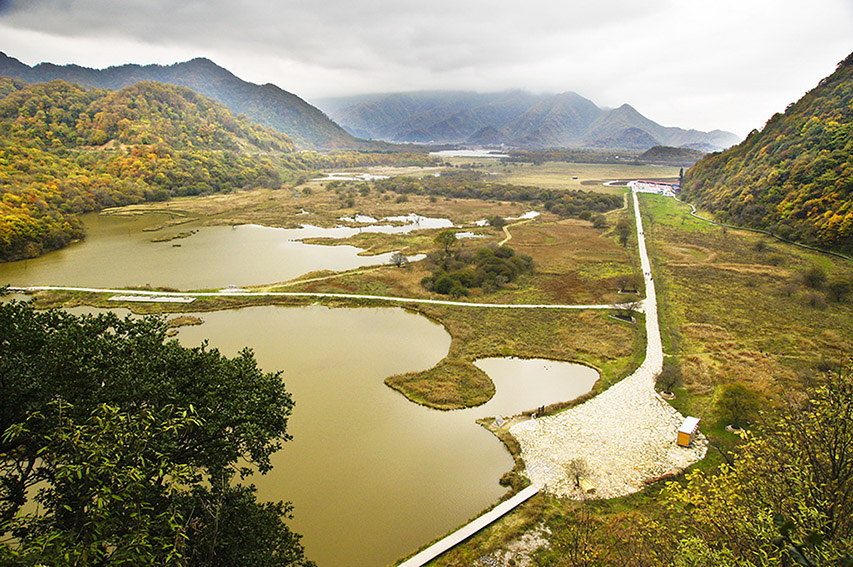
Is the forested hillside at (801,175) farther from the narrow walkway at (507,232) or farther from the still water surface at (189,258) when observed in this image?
the still water surface at (189,258)

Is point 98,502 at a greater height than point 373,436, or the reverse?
point 98,502

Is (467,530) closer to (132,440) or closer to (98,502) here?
(132,440)

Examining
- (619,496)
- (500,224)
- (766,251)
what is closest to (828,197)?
(766,251)

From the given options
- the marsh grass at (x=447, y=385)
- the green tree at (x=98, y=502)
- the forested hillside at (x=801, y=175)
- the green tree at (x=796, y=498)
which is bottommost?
the marsh grass at (x=447, y=385)

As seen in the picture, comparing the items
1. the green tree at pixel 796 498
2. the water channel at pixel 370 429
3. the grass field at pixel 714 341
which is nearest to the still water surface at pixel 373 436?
the water channel at pixel 370 429

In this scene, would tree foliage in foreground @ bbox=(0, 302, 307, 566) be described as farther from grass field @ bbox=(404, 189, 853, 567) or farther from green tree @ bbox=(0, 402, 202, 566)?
grass field @ bbox=(404, 189, 853, 567)

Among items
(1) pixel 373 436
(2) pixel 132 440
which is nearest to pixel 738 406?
(1) pixel 373 436
